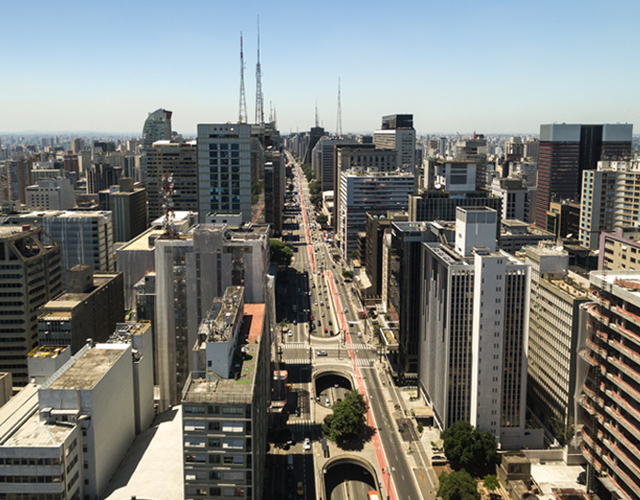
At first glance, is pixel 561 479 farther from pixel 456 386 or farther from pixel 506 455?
pixel 456 386

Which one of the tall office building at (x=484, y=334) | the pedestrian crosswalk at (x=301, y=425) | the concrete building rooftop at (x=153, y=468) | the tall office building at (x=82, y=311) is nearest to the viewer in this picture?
the concrete building rooftop at (x=153, y=468)

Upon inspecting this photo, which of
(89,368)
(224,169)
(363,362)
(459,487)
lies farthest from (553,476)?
(224,169)

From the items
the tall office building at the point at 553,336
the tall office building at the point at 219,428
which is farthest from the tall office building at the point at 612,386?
the tall office building at the point at 219,428

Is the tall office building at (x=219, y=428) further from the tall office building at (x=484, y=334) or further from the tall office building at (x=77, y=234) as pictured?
the tall office building at (x=77, y=234)

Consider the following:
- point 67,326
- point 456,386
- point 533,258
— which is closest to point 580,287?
point 533,258

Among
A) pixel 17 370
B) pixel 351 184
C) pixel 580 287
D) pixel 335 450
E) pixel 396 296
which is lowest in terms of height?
pixel 335 450
